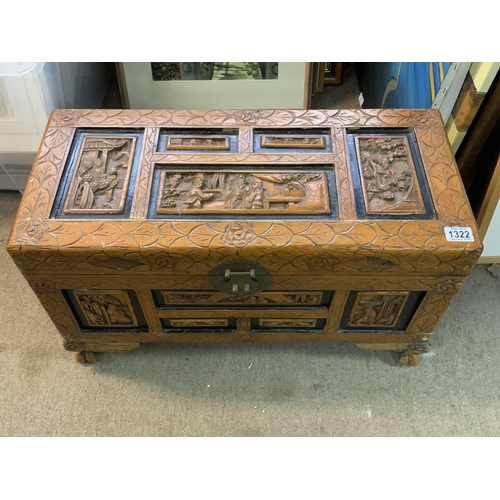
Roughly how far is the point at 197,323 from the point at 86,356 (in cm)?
35

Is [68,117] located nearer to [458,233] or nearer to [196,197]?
[196,197]

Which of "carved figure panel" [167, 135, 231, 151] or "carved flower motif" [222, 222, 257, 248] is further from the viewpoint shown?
"carved figure panel" [167, 135, 231, 151]

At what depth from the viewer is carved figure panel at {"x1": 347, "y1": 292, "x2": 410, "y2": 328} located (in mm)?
1198

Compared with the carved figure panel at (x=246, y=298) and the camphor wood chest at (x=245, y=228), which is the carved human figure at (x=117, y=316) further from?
the carved figure panel at (x=246, y=298)

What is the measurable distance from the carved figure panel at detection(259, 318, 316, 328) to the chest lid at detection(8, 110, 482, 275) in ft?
0.68

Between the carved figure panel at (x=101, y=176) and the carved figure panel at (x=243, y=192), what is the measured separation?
98 millimetres

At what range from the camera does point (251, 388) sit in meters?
1.38

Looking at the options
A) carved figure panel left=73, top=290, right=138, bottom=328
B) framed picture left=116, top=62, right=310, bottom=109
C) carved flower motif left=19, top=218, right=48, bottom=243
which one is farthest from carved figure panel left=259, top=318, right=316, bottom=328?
framed picture left=116, top=62, right=310, bottom=109

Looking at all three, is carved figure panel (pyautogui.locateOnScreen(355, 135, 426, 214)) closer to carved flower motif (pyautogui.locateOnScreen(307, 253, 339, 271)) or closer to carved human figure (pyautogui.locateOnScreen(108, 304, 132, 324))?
carved flower motif (pyautogui.locateOnScreen(307, 253, 339, 271))

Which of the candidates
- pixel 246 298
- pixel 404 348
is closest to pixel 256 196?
pixel 246 298

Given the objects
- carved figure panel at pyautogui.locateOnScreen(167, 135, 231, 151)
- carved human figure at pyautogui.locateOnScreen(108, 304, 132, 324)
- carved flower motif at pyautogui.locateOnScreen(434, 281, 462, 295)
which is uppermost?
carved figure panel at pyautogui.locateOnScreen(167, 135, 231, 151)

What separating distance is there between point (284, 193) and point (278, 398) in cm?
57

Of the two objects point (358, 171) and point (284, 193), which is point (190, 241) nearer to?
point (284, 193)

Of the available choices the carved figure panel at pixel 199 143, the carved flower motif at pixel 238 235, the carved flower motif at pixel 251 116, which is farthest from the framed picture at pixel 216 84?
the carved flower motif at pixel 238 235
